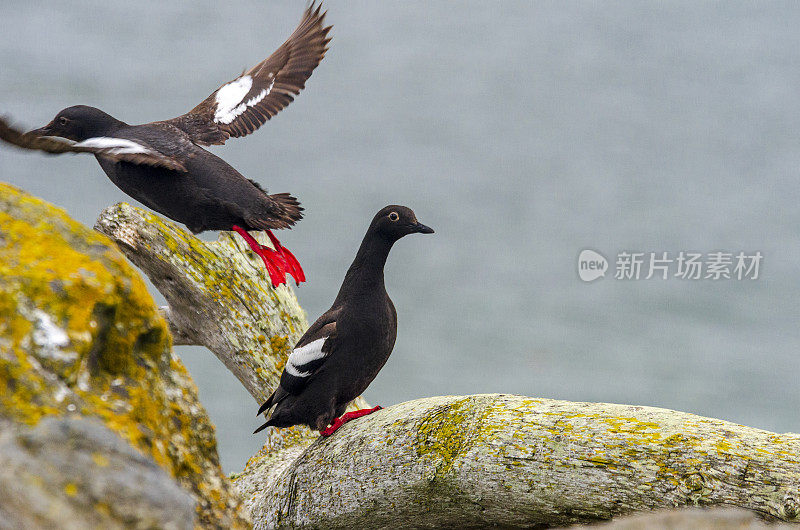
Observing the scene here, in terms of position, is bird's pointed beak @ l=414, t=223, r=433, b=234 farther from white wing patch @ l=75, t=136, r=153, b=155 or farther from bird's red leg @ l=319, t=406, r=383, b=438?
white wing patch @ l=75, t=136, r=153, b=155

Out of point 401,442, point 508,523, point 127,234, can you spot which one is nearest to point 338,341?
point 401,442

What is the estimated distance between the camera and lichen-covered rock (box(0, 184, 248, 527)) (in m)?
3.32

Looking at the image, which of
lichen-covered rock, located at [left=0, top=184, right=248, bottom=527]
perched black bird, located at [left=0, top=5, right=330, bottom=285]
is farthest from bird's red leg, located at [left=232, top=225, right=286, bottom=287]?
lichen-covered rock, located at [left=0, top=184, right=248, bottom=527]

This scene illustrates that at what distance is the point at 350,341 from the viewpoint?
7.46m

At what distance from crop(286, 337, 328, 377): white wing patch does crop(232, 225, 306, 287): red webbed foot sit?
5.94 feet

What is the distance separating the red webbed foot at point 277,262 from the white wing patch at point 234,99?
80.3 inches

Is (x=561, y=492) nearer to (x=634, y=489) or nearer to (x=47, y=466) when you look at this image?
(x=634, y=489)

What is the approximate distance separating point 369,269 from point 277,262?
2.26 metres

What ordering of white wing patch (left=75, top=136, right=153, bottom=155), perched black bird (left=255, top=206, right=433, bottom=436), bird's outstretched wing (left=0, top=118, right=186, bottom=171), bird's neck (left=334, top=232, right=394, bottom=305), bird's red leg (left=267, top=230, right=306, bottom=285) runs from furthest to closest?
bird's red leg (left=267, top=230, right=306, bottom=285) → white wing patch (left=75, top=136, right=153, bottom=155) → bird's outstretched wing (left=0, top=118, right=186, bottom=171) → bird's neck (left=334, top=232, right=394, bottom=305) → perched black bird (left=255, top=206, right=433, bottom=436)

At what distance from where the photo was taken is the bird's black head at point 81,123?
9102 mm

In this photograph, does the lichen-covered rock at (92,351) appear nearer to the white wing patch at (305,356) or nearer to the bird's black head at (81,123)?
the white wing patch at (305,356)

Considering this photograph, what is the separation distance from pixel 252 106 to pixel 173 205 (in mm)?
2620

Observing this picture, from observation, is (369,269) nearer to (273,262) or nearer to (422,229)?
(422,229)

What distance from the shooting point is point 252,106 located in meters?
10.8
